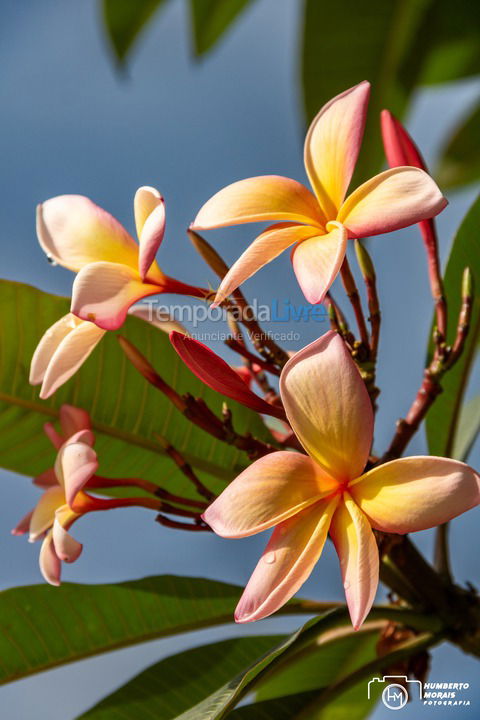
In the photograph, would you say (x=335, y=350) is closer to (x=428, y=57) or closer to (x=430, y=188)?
(x=430, y=188)

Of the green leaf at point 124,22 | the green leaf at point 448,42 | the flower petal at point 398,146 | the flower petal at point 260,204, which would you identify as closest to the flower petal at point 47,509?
the flower petal at point 260,204

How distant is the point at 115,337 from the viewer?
42.8 inches

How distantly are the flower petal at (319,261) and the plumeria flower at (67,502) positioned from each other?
0.92 feet

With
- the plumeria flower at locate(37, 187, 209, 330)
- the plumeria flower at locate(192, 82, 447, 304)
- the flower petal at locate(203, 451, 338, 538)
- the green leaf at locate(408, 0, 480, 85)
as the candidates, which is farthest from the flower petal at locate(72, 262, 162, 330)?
the green leaf at locate(408, 0, 480, 85)

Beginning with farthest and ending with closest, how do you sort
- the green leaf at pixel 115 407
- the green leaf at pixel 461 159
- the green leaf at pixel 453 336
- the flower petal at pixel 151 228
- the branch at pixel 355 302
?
the green leaf at pixel 461 159 < the green leaf at pixel 453 336 < the green leaf at pixel 115 407 < the branch at pixel 355 302 < the flower petal at pixel 151 228

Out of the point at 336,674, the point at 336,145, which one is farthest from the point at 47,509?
the point at 336,674

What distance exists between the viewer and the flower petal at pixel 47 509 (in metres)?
0.85

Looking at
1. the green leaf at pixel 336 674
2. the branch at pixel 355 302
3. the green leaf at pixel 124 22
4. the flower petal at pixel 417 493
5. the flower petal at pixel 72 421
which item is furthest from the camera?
the green leaf at pixel 124 22

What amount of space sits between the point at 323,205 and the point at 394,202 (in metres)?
0.11

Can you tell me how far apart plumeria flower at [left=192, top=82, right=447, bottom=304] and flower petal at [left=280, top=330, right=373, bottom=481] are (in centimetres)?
5

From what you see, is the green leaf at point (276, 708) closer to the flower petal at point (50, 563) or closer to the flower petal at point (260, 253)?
the flower petal at point (50, 563)

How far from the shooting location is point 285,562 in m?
0.64

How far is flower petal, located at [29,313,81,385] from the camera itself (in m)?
0.82

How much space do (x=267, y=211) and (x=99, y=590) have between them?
2.11 ft
